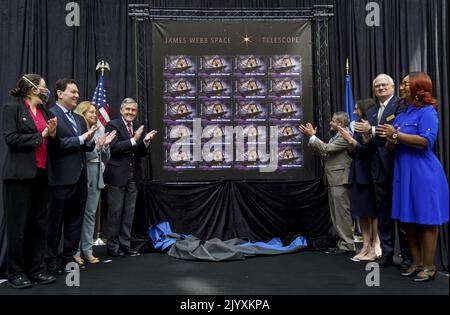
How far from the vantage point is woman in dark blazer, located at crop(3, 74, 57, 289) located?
3193mm

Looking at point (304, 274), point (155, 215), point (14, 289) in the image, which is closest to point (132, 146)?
point (155, 215)

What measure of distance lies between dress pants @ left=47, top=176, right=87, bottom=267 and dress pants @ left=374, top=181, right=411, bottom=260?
8.70 ft

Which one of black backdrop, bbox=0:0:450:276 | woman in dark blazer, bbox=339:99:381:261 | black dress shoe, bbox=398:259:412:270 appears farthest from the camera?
black backdrop, bbox=0:0:450:276

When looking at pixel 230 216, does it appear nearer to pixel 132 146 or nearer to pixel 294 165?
pixel 294 165

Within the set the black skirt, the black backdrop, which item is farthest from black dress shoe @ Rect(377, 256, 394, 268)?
the black backdrop

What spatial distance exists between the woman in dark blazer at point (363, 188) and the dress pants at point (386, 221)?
8.3 inches

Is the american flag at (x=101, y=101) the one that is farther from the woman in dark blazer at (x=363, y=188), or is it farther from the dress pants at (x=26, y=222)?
the woman in dark blazer at (x=363, y=188)

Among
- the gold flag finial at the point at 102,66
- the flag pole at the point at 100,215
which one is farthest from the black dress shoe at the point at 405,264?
the gold flag finial at the point at 102,66

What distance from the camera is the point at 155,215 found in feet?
16.6

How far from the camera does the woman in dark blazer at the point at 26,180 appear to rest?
3.19 metres

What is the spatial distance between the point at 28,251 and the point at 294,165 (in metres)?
3.17

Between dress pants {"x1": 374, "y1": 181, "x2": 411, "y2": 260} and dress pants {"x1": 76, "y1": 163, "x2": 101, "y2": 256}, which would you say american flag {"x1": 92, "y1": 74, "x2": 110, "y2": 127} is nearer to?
dress pants {"x1": 76, "y1": 163, "x2": 101, "y2": 256}

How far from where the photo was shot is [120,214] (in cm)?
460

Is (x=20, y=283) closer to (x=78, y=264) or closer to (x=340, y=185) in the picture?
(x=78, y=264)
